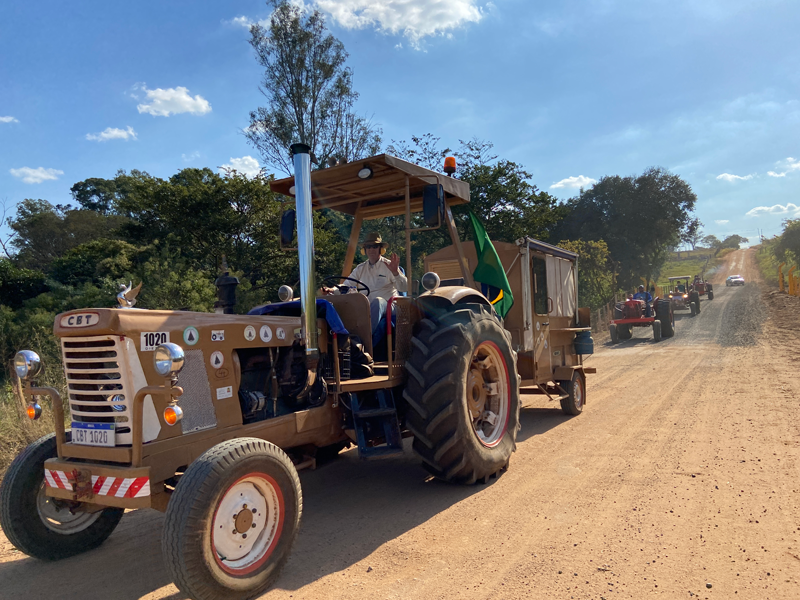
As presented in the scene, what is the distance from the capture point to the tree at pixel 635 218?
1316 inches

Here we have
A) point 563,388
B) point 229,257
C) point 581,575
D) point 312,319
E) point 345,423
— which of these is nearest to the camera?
point 581,575

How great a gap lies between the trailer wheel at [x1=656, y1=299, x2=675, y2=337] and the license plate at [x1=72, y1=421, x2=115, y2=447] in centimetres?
1801

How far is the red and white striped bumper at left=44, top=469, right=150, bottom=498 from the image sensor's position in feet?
9.69

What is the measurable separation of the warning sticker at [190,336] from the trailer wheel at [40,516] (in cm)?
110

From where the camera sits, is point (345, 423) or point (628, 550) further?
point (345, 423)

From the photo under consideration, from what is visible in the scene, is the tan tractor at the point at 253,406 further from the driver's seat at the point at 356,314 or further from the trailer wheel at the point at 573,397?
the trailer wheel at the point at 573,397

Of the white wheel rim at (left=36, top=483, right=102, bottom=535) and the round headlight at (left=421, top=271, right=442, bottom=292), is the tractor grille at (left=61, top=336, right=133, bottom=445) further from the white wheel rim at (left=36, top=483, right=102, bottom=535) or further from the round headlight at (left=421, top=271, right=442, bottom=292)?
the round headlight at (left=421, top=271, right=442, bottom=292)

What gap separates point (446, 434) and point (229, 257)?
10.7 m

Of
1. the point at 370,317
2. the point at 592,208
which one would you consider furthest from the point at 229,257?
the point at 592,208

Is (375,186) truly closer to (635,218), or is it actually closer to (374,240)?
(374,240)

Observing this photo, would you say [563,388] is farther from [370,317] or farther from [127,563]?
[127,563]

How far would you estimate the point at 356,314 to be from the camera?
4.54m

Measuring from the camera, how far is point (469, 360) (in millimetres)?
4641

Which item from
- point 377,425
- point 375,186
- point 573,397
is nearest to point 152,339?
point 377,425
